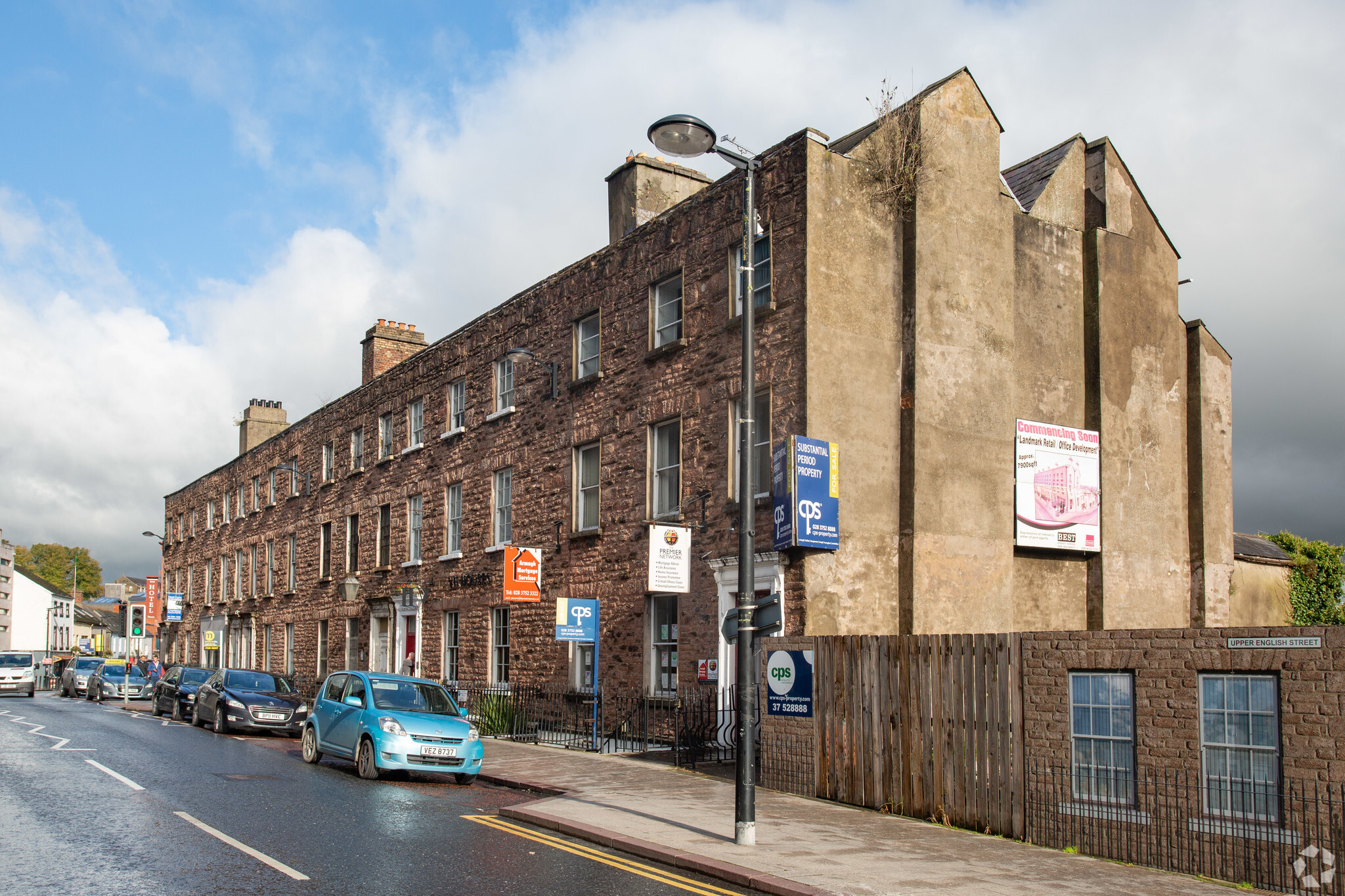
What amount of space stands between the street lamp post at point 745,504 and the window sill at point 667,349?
8435 millimetres

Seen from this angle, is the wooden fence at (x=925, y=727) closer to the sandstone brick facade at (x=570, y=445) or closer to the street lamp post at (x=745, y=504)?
the street lamp post at (x=745, y=504)

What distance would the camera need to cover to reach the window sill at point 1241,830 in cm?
902

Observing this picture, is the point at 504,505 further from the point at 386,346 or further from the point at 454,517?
the point at 386,346

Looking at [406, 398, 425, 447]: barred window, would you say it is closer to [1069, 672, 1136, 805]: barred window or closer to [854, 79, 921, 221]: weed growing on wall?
[854, 79, 921, 221]: weed growing on wall

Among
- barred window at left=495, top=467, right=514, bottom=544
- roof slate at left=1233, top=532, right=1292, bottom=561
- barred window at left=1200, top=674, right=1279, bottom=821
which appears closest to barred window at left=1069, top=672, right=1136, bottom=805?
barred window at left=1200, top=674, right=1279, bottom=821

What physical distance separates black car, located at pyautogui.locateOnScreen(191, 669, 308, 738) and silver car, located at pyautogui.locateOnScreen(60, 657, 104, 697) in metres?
19.5

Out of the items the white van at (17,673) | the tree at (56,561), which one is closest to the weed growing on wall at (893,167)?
the white van at (17,673)

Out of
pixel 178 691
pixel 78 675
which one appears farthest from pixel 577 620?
pixel 78 675

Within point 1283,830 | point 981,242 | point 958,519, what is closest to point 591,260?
point 981,242

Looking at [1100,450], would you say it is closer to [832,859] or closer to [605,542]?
[605,542]

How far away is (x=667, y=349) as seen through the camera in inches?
785

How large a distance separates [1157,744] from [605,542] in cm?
1267

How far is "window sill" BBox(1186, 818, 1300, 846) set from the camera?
29.6 ft

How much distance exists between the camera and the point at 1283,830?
9055 mm
